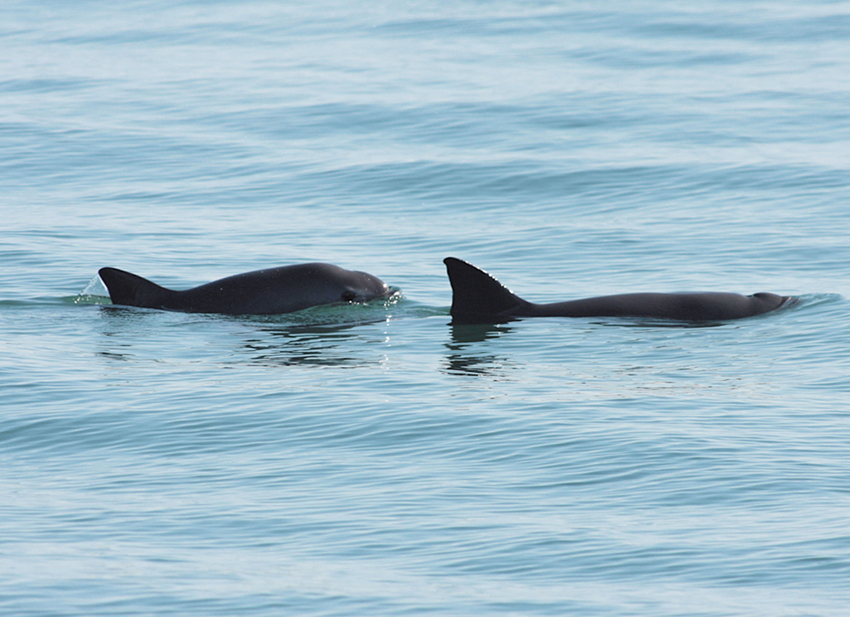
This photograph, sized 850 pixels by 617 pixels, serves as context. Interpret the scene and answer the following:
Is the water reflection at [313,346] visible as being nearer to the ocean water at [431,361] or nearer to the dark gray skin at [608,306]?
the ocean water at [431,361]

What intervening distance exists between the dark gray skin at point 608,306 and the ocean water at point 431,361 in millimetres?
292

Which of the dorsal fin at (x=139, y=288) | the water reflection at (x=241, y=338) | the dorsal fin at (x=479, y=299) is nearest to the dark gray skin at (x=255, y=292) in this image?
the dorsal fin at (x=139, y=288)

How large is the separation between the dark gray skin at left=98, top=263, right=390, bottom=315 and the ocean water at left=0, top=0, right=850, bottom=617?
0.26 m

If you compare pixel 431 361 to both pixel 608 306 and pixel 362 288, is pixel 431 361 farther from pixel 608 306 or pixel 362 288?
pixel 362 288

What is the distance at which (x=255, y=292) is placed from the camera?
1769 cm

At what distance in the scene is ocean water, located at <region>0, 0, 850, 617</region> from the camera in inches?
375

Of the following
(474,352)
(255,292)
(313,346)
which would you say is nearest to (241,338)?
(313,346)

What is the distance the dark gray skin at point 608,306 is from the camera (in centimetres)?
1709

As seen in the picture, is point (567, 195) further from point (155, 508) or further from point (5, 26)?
point (5, 26)

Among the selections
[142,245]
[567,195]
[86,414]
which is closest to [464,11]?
[567,195]

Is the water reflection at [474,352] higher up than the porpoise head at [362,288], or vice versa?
the porpoise head at [362,288]

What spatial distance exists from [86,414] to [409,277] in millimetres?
7853

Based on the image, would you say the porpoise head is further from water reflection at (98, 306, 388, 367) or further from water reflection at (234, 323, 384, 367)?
water reflection at (234, 323, 384, 367)

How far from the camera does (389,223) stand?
82.1ft
